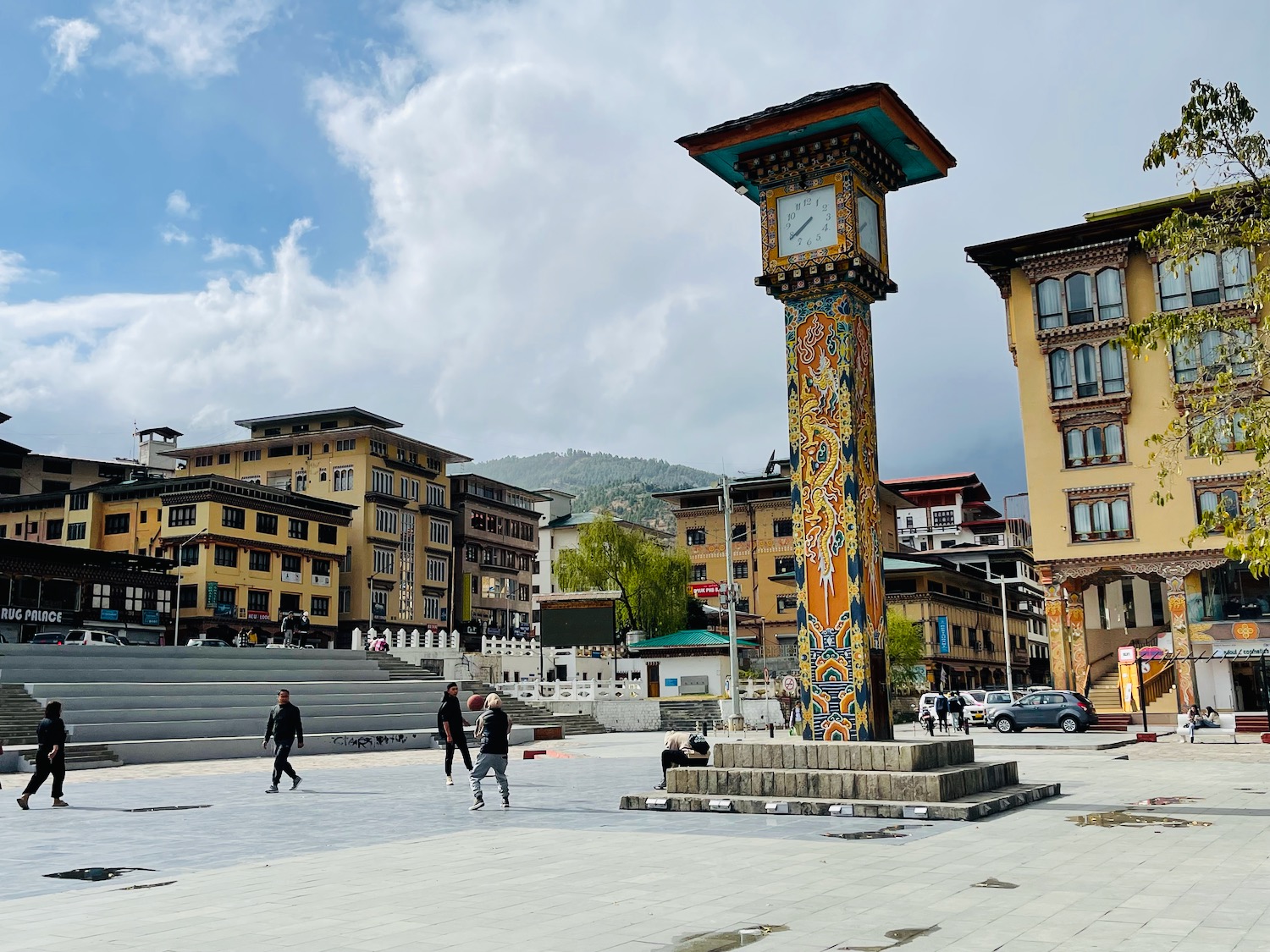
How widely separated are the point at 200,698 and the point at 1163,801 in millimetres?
26010

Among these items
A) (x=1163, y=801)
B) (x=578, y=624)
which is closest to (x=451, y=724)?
(x=1163, y=801)

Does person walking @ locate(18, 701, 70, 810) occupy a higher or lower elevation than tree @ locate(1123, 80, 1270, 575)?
lower

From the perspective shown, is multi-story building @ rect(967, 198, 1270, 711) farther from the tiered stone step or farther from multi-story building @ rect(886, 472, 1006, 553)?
multi-story building @ rect(886, 472, 1006, 553)

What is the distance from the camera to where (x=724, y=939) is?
24.0 ft

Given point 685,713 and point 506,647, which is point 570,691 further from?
point 506,647

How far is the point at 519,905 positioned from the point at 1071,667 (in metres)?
43.1

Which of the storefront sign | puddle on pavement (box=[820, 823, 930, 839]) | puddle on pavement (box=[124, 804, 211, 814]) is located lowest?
puddle on pavement (box=[124, 804, 211, 814])

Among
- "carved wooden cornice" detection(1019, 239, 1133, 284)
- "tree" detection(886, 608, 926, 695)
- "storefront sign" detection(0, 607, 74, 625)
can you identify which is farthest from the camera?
"tree" detection(886, 608, 926, 695)

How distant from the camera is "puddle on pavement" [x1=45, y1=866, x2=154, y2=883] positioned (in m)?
10.4

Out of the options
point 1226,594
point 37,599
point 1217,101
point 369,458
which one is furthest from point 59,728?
point 369,458

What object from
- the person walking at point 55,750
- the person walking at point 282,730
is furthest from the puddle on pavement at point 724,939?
the person walking at point 55,750

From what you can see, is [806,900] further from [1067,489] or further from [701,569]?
[701,569]

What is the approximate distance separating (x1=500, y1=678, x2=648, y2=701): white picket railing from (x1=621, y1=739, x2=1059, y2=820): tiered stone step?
2983 centimetres

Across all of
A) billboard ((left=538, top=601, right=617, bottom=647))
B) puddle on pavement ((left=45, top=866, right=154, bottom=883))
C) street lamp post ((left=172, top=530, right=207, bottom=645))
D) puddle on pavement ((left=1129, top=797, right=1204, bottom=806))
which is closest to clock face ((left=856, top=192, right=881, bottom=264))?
puddle on pavement ((left=1129, top=797, right=1204, bottom=806))
